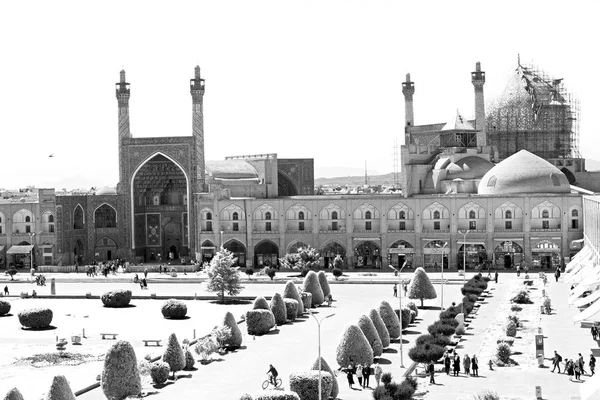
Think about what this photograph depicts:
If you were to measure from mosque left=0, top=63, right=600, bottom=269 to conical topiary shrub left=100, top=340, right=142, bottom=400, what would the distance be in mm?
45184

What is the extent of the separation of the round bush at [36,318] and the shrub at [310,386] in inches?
848

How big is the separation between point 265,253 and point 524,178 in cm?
2050

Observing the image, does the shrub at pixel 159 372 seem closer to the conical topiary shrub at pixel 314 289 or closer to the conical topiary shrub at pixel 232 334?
the conical topiary shrub at pixel 232 334

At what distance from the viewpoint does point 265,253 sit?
78250 mm

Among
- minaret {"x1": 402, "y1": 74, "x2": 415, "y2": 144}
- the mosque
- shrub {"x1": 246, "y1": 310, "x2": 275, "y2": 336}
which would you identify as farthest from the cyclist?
minaret {"x1": 402, "y1": 74, "x2": 415, "y2": 144}

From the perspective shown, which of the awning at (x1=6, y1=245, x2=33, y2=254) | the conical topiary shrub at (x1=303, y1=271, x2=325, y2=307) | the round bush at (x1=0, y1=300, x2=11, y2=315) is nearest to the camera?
the round bush at (x1=0, y1=300, x2=11, y2=315)

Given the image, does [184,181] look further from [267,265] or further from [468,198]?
[468,198]

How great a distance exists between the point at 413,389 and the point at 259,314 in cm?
1656

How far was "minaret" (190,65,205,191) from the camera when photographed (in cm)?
8138

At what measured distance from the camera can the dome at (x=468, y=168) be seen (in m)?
79.6

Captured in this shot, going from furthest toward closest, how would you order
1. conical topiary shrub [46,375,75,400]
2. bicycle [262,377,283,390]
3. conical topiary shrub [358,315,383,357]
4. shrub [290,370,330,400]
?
conical topiary shrub [358,315,383,357] → bicycle [262,377,283,390] → shrub [290,370,330,400] → conical topiary shrub [46,375,75,400]

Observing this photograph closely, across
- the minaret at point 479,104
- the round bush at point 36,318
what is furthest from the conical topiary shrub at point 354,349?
the minaret at point 479,104

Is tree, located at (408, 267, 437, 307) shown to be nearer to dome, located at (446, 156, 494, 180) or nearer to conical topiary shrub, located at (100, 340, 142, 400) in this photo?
conical topiary shrub, located at (100, 340, 142, 400)


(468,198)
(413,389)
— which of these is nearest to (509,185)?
(468,198)
